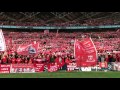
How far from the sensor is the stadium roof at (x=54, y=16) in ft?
61.2

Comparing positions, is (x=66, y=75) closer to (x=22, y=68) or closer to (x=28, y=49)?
(x=22, y=68)

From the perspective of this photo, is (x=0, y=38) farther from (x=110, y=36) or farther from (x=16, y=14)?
(x=110, y=36)

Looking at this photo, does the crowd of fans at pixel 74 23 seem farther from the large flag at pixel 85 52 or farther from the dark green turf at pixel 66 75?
the dark green turf at pixel 66 75

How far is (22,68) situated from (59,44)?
1.89 m

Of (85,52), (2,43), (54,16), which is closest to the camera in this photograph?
(54,16)

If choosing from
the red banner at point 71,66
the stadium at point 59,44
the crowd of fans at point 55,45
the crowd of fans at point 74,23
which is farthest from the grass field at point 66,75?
the crowd of fans at point 74,23

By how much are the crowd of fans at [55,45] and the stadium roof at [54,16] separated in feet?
1.93

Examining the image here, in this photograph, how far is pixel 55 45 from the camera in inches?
754

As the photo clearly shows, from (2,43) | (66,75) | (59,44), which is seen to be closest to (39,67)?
(66,75)

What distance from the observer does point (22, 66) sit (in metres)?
18.5

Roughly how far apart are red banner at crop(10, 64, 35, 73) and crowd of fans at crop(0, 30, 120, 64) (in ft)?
0.68
